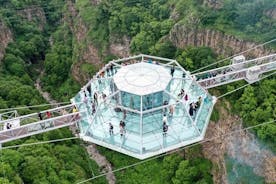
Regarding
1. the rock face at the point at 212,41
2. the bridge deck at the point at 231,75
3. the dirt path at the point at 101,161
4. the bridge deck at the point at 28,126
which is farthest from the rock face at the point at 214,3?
the bridge deck at the point at 28,126

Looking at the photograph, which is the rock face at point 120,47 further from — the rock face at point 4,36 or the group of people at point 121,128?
the group of people at point 121,128

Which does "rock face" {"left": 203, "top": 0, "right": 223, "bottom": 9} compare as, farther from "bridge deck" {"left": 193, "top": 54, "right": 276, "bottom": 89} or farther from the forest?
"bridge deck" {"left": 193, "top": 54, "right": 276, "bottom": 89}

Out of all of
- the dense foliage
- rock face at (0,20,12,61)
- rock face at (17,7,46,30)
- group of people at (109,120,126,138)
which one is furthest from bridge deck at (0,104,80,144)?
rock face at (17,7,46,30)

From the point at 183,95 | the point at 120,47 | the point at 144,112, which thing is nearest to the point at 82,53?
the point at 120,47

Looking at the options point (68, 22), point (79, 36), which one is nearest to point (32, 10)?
point (68, 22)

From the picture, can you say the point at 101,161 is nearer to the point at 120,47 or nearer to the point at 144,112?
the point at 120,47

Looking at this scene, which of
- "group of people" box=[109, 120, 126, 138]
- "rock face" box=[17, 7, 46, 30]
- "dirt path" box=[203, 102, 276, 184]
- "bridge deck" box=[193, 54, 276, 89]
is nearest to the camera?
"group of people" box=[109, 120, 126, 138]
